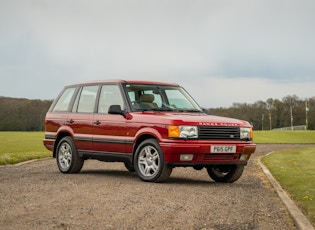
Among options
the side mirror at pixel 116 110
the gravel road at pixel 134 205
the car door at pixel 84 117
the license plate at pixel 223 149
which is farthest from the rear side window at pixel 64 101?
the license plate at pixel 223 149

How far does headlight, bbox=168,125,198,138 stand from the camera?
1029 cm

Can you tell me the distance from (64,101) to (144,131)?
329cm

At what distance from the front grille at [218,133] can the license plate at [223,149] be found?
6.3 inches

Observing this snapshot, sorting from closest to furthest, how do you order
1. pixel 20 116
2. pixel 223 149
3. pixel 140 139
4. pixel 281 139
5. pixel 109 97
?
pixel 223 149
pixel 140 139
pixel 109 97
pixel 281 139
pixel 20 116

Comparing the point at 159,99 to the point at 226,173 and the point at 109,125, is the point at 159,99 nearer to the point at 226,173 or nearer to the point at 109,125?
the point at 109,125

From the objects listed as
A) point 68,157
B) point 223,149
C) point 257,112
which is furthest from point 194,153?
point 257,112

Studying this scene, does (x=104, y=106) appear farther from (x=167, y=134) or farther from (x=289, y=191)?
(x=289, y=191)

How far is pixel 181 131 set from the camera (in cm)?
1029

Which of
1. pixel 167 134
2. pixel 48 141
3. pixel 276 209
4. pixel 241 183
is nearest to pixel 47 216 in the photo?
pixel 276 209

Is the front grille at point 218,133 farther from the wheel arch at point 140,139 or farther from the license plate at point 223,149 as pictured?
the wheel arch at point 140,139

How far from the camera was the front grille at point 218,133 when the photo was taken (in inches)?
410

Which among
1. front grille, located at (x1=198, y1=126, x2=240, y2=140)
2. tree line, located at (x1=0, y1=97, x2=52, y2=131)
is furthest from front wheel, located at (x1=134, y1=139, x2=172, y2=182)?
tree line, located at (x1=0, y1=97, x2=52, y2=131)

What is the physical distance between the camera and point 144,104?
11.6 metres

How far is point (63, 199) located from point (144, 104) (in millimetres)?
3791
